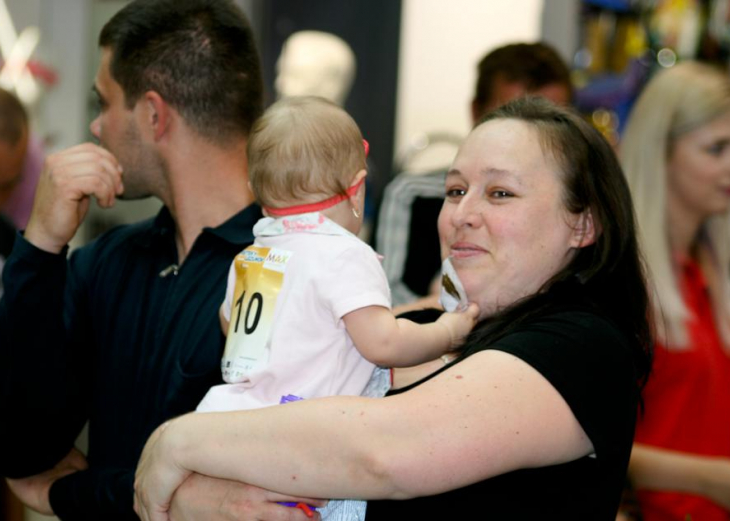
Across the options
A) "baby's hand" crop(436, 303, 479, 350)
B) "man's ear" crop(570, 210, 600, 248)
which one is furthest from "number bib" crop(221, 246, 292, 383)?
"man's ear" crop(570, 210, 600, 248)

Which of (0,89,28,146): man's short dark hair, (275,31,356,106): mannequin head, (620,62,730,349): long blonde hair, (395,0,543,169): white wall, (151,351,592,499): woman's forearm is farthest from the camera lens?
(395,0,543,169): white wall

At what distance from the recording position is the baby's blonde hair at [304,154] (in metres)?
1.60

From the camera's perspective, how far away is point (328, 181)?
162cm

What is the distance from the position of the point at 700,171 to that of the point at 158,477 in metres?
1.99

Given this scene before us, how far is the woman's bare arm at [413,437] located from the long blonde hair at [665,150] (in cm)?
153

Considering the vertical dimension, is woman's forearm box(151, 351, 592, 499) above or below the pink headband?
below

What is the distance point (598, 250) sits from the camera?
173 centimetres

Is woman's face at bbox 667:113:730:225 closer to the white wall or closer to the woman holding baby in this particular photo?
the woman holding baby

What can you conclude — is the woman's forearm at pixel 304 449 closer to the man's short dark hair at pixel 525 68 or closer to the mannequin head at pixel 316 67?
the man's short dark hair at pixel 525 68

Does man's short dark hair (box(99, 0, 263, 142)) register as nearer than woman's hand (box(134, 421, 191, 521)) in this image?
No

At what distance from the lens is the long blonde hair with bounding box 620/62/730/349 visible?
9.41 feet

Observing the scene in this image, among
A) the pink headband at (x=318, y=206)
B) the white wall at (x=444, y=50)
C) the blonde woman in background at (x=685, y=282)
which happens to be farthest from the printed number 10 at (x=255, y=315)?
the white wall at (x=444, y=50)

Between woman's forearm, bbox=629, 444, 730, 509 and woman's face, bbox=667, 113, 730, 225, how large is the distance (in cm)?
75

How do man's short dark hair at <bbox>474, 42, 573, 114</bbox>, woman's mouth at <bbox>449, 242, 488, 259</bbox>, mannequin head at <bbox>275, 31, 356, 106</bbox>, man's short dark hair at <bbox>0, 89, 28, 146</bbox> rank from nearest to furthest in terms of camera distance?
woman's mouth at <bbox>449, 242, 488, 259</bbox> → man's short dark hair at <bbox>474, 42, 573, 114</bbox> → man's short dark hair at <bbox>0, 89, 28, 146</bbox> → mannequin head at <bbox>275, 31, 356, 106</bbox>
